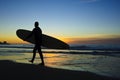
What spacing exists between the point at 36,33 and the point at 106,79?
5.61m

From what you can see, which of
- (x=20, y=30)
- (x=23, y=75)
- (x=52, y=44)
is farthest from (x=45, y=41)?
(x=23, y=75)

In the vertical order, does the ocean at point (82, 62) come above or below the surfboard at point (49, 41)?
below

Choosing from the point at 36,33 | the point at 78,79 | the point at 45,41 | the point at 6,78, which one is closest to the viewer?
the point at 6,78

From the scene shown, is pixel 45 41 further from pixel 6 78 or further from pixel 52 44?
pixel 6 78

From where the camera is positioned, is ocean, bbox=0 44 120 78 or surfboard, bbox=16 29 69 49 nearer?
ocean, bbox=0 44 120 78

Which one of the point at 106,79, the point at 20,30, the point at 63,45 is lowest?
the point at 106,79

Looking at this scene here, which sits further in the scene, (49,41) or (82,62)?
(82,62)

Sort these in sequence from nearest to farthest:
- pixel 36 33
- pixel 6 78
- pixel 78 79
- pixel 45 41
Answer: pixel 6 78 < pixel 78 79 < pixel 36 33 < pixel 45 41

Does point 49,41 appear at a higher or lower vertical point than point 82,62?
higher

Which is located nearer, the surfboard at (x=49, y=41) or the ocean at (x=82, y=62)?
the ocean at (x=82, y=62)

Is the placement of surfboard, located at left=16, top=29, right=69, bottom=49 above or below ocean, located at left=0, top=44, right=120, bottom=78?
above

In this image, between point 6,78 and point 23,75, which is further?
point 23,75

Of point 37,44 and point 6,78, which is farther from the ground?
point 37,44

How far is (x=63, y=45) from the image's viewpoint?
Answer: 1580cm
